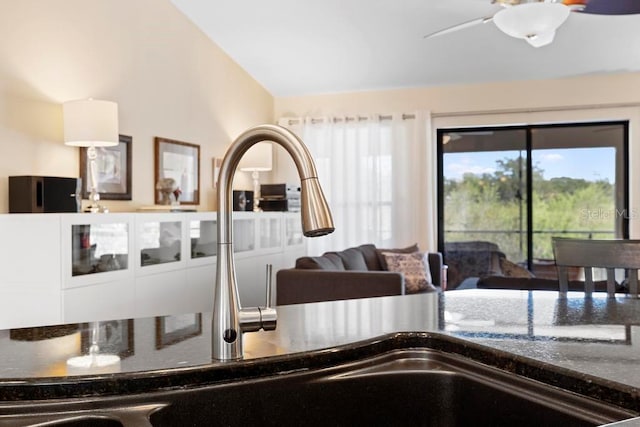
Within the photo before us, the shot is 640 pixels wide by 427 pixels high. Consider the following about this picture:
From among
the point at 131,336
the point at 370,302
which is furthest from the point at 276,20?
the point at 131,336

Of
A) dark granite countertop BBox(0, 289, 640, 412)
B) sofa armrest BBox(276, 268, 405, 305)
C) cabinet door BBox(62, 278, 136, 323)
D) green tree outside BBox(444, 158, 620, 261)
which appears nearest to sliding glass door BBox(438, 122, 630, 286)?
green tree outside BBox(444, 158, 620, 261)

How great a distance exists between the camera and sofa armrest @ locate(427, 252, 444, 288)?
18.8 ft

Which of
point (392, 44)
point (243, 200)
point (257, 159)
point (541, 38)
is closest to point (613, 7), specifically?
point (541, 38)

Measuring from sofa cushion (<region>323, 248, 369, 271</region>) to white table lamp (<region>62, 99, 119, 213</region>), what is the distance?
6.39 feet

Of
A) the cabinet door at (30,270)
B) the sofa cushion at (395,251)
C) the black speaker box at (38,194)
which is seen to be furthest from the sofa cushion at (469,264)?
the cabinet door at (30,270)

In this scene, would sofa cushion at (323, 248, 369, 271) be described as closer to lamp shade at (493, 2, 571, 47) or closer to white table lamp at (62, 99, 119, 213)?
white table lamp at (62, 99, 119, 213)

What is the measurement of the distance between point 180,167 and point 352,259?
161cm

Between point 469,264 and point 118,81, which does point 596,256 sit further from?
point 469,264

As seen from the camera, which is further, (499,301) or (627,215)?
(627,215)

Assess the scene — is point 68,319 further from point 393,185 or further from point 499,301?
point 393,185

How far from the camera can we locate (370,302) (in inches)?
62.2

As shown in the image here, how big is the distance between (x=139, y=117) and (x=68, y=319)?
5.98 ft

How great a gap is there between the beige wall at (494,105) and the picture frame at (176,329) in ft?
16.1

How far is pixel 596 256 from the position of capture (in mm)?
1960
